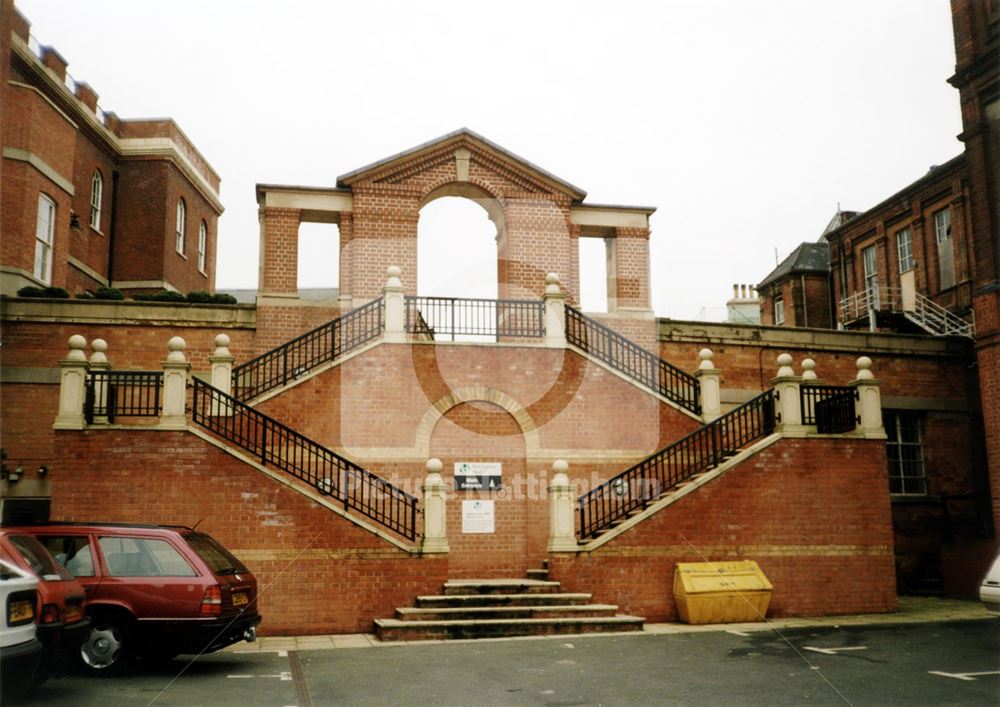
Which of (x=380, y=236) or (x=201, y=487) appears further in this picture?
(x=380, y=236)

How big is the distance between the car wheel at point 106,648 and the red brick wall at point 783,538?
6902 mm

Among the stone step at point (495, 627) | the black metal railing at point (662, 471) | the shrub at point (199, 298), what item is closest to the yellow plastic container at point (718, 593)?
the stone step at point (495, 627)

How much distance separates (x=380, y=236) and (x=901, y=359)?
13050mm

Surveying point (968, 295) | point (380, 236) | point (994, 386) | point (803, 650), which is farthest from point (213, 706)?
point (968, 295)

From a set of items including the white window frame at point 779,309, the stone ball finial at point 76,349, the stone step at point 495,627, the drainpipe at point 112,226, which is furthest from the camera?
the white window frame at point 779,309

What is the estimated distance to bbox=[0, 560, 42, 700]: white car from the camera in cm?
710

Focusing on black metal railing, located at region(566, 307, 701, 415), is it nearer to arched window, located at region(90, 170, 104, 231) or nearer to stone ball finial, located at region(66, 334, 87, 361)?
stone ball finial, located at region(66, 334, 87, 361)

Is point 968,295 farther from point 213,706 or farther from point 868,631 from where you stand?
point 213,706

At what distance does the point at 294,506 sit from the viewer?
14266 mm

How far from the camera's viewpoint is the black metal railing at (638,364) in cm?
1819

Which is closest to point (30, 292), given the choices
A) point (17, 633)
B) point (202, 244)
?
point (17, 633)

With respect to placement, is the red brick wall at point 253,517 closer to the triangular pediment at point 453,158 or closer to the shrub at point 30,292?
the shrub at point 30,292

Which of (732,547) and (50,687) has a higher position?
(732,547)

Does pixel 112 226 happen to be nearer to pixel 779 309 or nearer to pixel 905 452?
pixel 905 452
